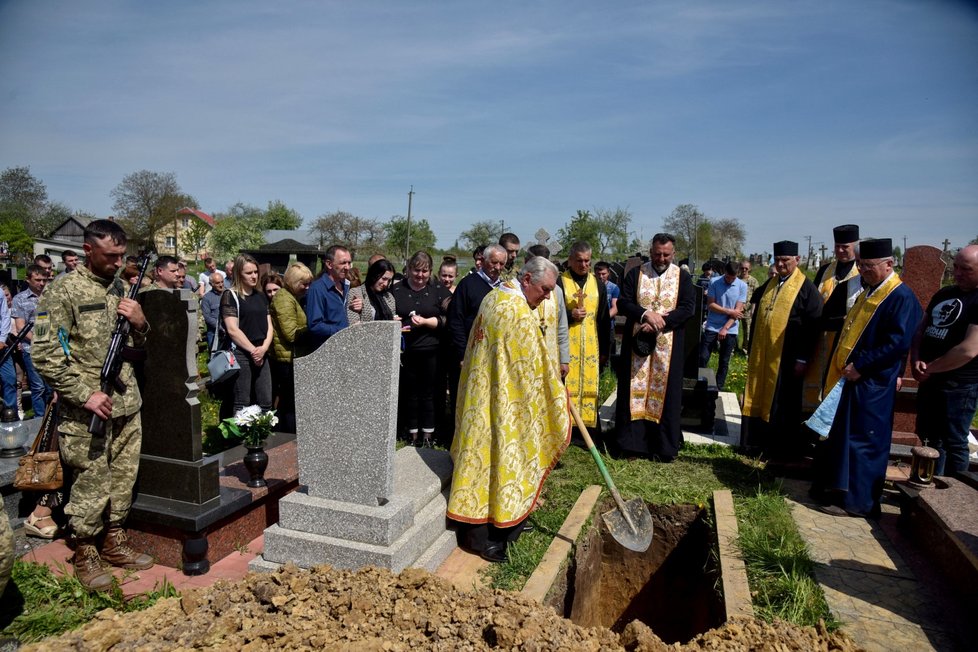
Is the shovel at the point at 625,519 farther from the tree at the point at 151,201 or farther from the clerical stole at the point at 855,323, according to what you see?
the tree at the point at 151,201

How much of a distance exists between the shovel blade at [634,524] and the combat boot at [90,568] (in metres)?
3.28

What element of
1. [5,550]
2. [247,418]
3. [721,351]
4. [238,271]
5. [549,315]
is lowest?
[5,550]

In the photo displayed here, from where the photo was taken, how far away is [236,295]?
19.4 feet

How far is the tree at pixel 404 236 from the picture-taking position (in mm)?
53062

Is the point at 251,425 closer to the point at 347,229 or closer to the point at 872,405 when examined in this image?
the point at 872,405

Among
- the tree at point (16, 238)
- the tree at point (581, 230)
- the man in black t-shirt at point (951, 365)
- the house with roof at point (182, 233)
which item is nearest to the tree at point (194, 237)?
the house with roof at point (182, 233)

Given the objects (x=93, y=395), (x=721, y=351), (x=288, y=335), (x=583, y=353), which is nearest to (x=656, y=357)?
(x=583, y=353)

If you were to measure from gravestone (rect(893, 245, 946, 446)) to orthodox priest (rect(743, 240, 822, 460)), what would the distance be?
1.08 metres

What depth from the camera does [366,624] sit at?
2896 mm

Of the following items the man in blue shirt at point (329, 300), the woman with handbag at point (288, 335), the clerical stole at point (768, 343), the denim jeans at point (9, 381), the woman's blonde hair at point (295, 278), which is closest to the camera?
the man in blue shirt at point (329, 300)

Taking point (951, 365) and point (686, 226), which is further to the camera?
point (686, 226)

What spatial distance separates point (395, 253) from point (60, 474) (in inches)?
1965

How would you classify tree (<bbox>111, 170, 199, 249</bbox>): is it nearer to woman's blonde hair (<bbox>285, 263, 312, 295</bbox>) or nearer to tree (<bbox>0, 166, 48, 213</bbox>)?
tree (<bbox>0, 166, 48, 213</bbox>)

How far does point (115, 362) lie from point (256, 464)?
119 centimetres
